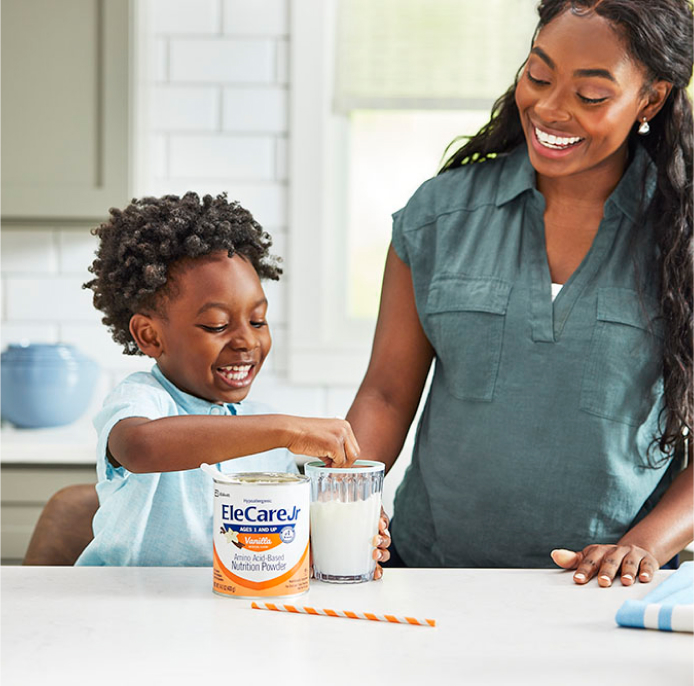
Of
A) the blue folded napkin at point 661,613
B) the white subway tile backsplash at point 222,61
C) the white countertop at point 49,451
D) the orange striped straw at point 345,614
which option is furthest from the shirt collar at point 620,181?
the white subway tile backsplash at point 222,61

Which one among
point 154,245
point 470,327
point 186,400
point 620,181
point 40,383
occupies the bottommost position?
point 40,383

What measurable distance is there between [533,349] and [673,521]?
32 cm

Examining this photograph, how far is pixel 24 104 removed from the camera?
256cm

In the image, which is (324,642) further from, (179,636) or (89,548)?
(89,548)

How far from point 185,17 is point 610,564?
7.49ft

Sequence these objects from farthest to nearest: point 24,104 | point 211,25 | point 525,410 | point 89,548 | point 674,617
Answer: point 211,25, point 24,104, point 525,410, point 89,548, point 674,617

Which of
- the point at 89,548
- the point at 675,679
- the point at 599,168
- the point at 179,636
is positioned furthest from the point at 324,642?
the point at 599,168

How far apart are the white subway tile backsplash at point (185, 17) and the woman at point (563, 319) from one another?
160 cm

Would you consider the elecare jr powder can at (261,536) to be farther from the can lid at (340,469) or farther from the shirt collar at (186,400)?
the shirt collar at (186,400)

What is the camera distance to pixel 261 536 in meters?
0.93

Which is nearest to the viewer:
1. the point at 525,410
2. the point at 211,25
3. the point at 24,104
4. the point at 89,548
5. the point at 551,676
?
the point at 551,676

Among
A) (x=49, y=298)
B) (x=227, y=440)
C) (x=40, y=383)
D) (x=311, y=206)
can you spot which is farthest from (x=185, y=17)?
(x=227, y=440)

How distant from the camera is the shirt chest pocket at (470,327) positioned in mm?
1410

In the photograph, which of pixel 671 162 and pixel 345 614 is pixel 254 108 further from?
pixel 345 614
